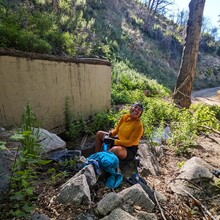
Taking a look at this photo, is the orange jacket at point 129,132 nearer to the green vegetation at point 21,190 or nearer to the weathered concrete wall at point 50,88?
the green vegetation at point 21,190

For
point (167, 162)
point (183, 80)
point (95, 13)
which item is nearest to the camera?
point (167, 162)

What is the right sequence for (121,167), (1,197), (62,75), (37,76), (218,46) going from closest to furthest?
(1,197), (121,167), (37,76), (62,75), (218,46)

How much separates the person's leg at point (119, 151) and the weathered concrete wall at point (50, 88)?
2258mm

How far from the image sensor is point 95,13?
22.7 m

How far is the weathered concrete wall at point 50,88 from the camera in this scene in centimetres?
438

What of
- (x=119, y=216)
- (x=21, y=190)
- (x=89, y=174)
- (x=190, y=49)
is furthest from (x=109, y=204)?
(x=190, y=49)

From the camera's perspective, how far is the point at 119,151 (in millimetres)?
3605

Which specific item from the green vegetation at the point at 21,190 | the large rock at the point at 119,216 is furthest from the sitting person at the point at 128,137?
the green vegetation at the point at 21,190

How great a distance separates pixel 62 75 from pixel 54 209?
4.19 metres

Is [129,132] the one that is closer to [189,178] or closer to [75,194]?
[189,178]

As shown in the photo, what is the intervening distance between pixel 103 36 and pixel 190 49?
41.7 ft

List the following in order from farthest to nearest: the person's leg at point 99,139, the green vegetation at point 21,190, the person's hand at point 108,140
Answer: the person's leg at point 99,139
the person's hand at point 108,140
the green vegetation at point 21,190

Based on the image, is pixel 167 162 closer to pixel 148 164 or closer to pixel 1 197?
pixel 148 164

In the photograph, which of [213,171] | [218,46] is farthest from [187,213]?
[218,46]
